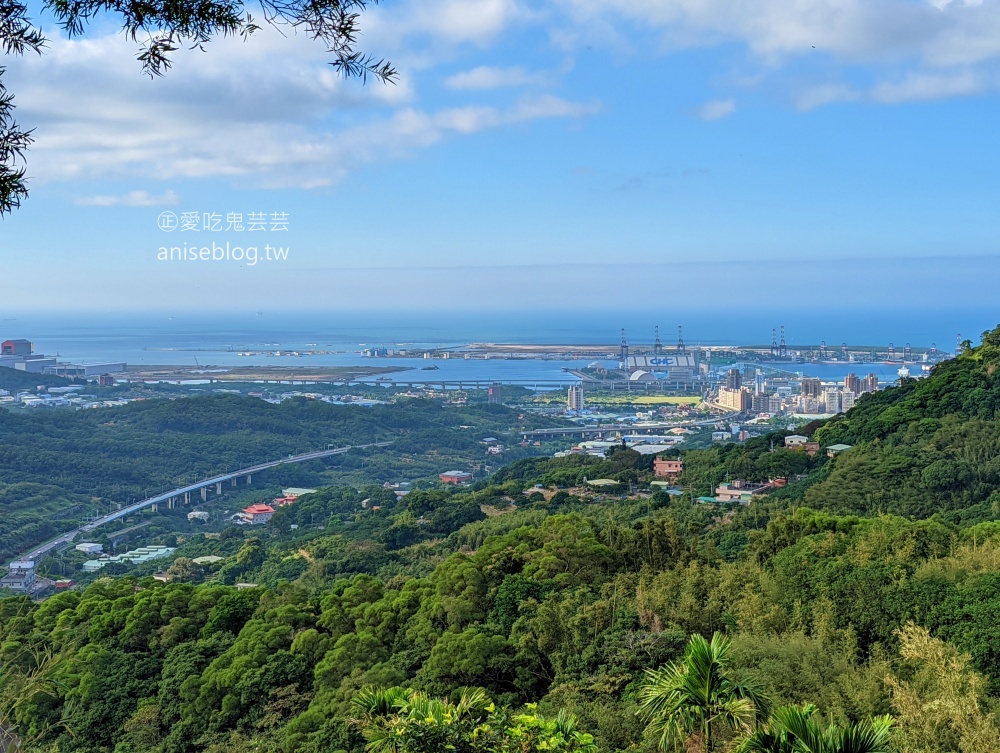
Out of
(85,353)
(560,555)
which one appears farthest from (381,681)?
(85,353)

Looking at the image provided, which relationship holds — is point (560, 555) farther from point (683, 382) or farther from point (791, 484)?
point (683, 382)

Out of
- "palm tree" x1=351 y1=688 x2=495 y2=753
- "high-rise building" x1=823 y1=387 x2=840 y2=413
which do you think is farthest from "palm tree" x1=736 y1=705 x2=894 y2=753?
"high-rise building" x1=823 y1=387 x2=840 y2=413

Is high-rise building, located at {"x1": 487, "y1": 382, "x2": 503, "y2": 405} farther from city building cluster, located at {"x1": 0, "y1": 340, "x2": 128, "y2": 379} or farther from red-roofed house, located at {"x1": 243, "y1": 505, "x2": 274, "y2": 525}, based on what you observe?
red-roofed house, located at {"x1": 243, "y1": 505, "x2": 274, "y2": 525}

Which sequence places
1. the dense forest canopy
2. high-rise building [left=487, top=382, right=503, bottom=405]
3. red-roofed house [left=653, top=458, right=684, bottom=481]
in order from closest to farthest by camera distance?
the dense forest canopy, red-roofed house [left=653, top=458, right=684, bottom=481], high-rise building [left=487, top=382, right=503, bottom=405]

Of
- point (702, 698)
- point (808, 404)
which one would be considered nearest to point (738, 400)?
point (808, 404)

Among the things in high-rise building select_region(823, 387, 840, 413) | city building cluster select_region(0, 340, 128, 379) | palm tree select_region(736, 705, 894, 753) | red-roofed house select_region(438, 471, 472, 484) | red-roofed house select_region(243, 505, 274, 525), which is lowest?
red-roofed house select_region(243, 505, 274, 525)

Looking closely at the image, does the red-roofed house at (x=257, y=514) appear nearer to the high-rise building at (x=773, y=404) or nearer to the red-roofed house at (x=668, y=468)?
the red-roofed house at (x=668, y=468)

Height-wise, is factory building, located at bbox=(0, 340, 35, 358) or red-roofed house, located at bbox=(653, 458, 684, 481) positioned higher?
factory building, located at bbox=(0, 340, 35, 358)

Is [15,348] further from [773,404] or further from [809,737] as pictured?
[809,737]
